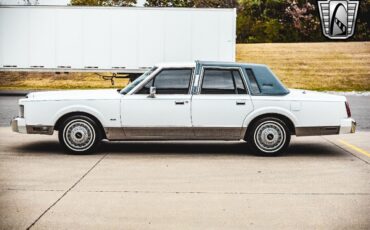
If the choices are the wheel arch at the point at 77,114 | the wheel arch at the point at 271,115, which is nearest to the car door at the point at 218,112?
the wheel arch at the point at 271,115

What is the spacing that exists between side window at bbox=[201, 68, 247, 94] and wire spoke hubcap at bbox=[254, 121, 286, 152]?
2.12 feet

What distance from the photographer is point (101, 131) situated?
8.71 meters

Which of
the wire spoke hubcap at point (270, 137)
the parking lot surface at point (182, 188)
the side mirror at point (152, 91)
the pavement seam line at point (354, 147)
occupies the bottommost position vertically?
the pavement seam line at point (354, 147)

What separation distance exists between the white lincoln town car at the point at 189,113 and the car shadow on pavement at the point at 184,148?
44 cm

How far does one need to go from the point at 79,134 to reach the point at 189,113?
5.64 feet

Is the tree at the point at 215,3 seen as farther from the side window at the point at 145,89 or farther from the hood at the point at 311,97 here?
the side window at the point at 145,89

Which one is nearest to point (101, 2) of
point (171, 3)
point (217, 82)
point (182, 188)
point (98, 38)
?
point (171, 3)

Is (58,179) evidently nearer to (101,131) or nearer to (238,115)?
(101,131)

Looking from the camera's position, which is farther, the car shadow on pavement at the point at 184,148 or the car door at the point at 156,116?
the car shadow on pavement at the point at 184,148

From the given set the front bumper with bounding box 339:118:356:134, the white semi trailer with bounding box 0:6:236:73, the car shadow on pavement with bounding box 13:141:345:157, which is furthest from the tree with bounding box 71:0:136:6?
the front bumper with bounding box 339:118:356:134

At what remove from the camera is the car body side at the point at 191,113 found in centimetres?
861

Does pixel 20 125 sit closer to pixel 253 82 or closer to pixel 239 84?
pixel 239 84

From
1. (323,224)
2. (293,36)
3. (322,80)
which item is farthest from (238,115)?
(293,36)

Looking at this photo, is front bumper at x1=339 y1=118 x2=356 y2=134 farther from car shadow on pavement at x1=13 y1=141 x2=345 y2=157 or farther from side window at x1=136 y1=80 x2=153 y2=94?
side window at x1=136 y1=80 x2=153 y2=94
